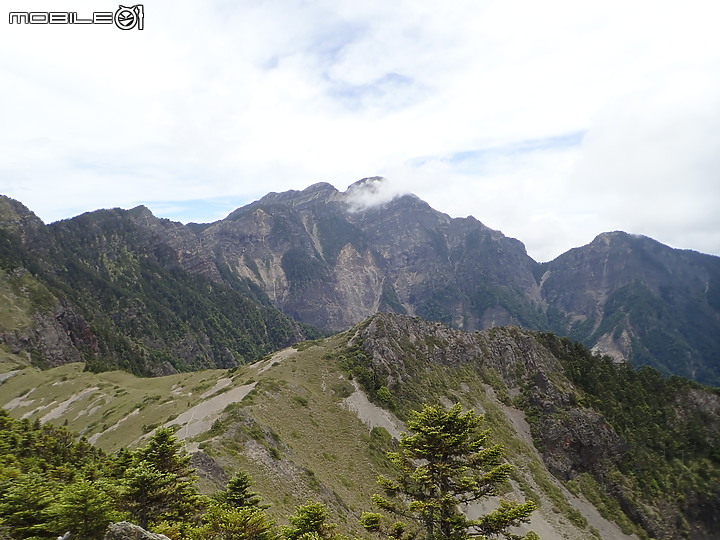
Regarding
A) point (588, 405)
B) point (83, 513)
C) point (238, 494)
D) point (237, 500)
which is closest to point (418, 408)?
point (588, 405)

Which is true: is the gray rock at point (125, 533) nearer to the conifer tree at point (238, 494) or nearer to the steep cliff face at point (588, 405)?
the conifer tree at point (238, 494)

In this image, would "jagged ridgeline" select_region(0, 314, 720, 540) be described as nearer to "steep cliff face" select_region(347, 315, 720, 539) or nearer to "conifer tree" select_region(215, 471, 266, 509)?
"steep cliff face" select_region(347, 315, 720, 539)

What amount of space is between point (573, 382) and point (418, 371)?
155ft

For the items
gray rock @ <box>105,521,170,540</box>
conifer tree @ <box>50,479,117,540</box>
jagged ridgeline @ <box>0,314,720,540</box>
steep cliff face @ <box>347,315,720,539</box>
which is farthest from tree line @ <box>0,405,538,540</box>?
steep cliff face @ <box>347,315,720,539</box>

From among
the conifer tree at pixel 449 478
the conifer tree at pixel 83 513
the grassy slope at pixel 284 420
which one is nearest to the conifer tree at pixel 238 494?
the conifer tree at pixel 449 478

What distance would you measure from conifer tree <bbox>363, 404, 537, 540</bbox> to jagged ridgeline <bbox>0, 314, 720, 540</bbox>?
17277 mm

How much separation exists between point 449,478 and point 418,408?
54.6 metres

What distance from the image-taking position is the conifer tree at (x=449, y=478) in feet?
63.3

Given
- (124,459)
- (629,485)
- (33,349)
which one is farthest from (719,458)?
(33,349)

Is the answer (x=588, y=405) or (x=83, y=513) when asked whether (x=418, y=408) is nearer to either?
(x=588, y=405)

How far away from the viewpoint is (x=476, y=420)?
845 inches

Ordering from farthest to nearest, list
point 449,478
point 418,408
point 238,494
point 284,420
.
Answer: point 418,408
point 284,420
point 238,494
point 449,478

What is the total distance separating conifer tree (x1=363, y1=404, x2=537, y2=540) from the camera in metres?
19.3

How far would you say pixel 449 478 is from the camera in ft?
69.6
